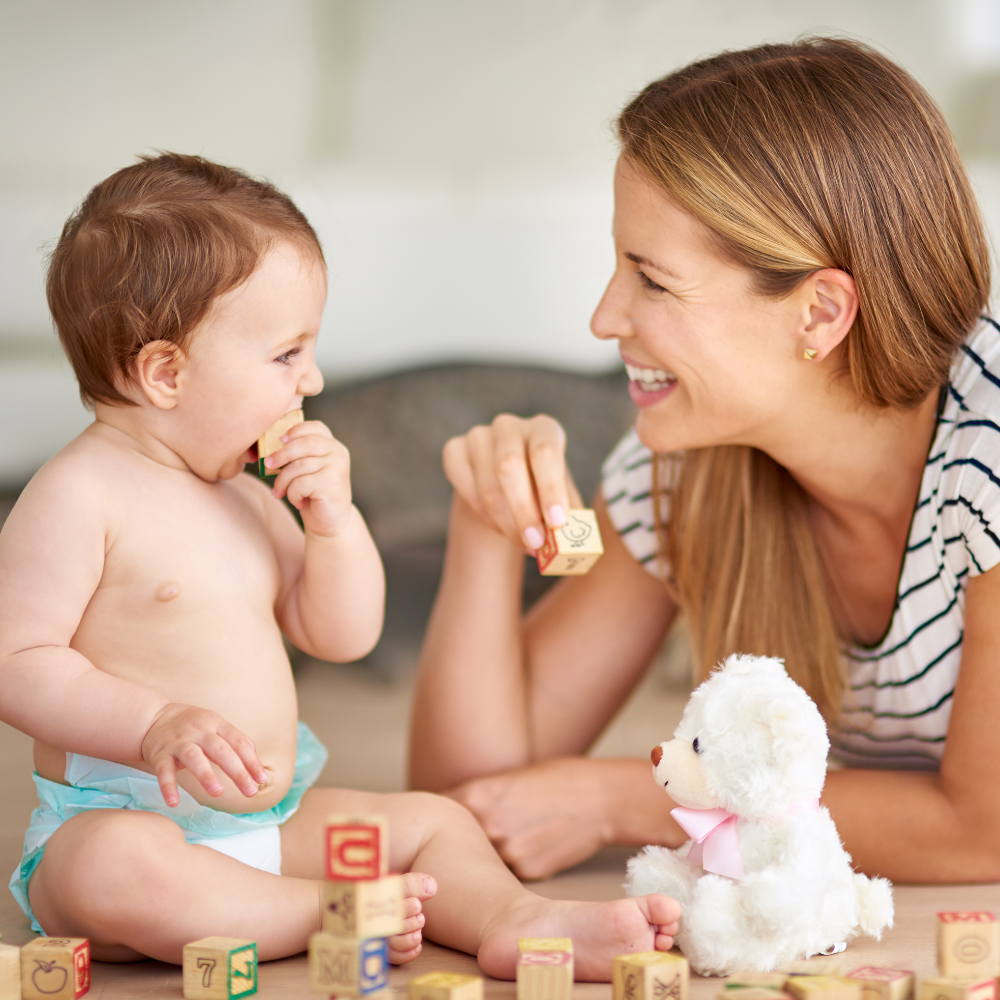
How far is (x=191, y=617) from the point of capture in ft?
2.98

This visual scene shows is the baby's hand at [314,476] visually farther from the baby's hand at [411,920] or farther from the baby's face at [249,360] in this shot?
the baby's hand at [411,920]

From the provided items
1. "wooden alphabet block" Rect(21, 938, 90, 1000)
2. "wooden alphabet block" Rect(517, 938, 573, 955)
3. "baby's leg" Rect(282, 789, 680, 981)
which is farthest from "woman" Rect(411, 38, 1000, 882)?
"wooden alphabet block" Rect(21, 938, 90, 1000)

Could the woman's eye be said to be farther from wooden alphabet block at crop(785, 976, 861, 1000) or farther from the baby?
wooden alphabet block at crop(785, 976, 861, 1000)

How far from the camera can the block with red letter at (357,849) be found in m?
0.58

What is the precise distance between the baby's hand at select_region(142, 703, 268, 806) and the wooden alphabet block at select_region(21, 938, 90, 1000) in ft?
0.42

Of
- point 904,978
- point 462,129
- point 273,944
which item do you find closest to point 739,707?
point 904,978

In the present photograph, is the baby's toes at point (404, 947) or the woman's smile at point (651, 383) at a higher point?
the woman's smile at point (651, 383)

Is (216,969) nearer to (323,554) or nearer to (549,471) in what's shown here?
(323,554)

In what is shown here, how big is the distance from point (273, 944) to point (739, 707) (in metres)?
0.40

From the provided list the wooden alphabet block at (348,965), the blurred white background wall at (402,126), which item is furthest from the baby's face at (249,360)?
the blurred white background wall at (402,126)

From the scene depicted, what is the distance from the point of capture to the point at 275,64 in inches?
74.7

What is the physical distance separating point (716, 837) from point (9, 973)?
0.51 meters

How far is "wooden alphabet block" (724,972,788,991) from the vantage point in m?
0.68

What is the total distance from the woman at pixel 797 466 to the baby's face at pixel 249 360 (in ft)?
0.96
